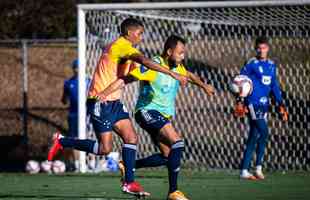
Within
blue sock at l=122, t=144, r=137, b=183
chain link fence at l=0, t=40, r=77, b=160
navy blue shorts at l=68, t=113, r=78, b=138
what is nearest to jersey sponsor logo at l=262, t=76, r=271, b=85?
blue sock at l=122, t=144, r=137, b=183

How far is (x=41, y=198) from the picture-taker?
11477 mm

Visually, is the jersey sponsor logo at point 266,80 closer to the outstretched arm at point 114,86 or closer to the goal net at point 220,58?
the goal net at point 220,58

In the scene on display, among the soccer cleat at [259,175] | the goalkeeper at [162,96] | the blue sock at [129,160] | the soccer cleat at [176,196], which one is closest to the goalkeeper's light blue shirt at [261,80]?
the soccer cleat at [259,175]

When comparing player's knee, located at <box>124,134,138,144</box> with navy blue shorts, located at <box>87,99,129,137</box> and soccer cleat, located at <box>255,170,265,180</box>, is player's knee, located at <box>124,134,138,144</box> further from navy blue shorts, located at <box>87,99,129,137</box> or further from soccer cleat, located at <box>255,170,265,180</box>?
soccer cleat, located at <box>255,170,265,180</box>

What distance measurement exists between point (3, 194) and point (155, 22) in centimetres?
697

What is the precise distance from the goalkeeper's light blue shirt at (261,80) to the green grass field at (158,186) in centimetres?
111

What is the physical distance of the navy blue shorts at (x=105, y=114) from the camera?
11.5m

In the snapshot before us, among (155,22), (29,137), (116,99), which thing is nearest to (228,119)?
(155,22)

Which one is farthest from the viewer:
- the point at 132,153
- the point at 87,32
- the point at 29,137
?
the point at 29,137

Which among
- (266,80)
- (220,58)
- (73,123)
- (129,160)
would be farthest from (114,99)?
(220,58)

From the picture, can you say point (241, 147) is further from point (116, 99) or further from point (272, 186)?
point (116, 99)

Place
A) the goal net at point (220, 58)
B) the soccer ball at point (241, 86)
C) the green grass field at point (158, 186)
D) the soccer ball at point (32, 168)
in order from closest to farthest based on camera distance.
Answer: the green grass field at point (158, 186)
the soccer ball at point (241, 86)
the goal net at point (220, 58)
the soccer ball at point (32, 168)

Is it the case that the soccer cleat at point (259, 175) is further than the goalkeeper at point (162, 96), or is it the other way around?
the soccer cleat at point (259, 175)

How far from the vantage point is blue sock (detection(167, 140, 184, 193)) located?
11.1m
